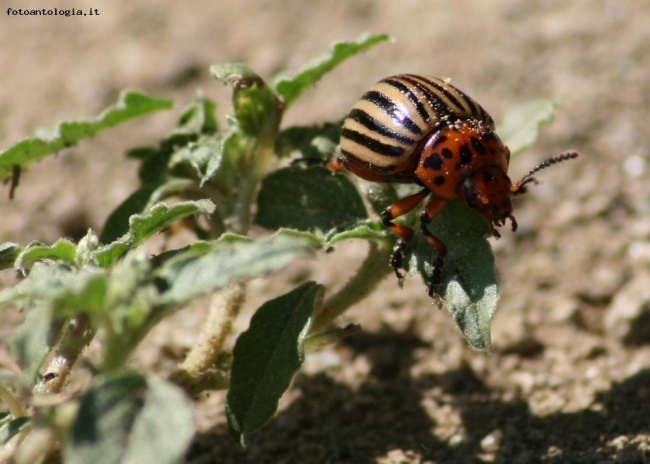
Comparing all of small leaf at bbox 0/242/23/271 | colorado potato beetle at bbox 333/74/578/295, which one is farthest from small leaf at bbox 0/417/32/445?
colorado potato beetle at bbox 333/74/578/295

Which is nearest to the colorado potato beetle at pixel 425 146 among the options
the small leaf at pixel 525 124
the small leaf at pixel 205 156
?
the small leaf at pixel 525 124

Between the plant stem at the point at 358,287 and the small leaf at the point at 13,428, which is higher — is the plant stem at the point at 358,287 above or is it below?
above

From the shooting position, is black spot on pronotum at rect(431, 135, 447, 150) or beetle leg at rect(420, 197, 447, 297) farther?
black spot on pronotum at rect(431, 135, 447, 150)

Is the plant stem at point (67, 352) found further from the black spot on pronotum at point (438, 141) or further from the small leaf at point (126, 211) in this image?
the black spot on pronotum at point (438, 141)

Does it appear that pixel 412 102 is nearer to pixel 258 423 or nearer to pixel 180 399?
pixel 258 423

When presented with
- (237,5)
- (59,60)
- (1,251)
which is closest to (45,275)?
(1,251)

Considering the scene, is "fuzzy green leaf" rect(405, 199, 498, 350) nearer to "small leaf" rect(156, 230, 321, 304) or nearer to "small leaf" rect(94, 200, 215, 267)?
"small leaf" rect(156, 230, 321, 304)

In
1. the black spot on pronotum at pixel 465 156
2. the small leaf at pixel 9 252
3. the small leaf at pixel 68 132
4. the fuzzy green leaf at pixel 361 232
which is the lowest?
the fuzzy green leaf at pixel 361 232
